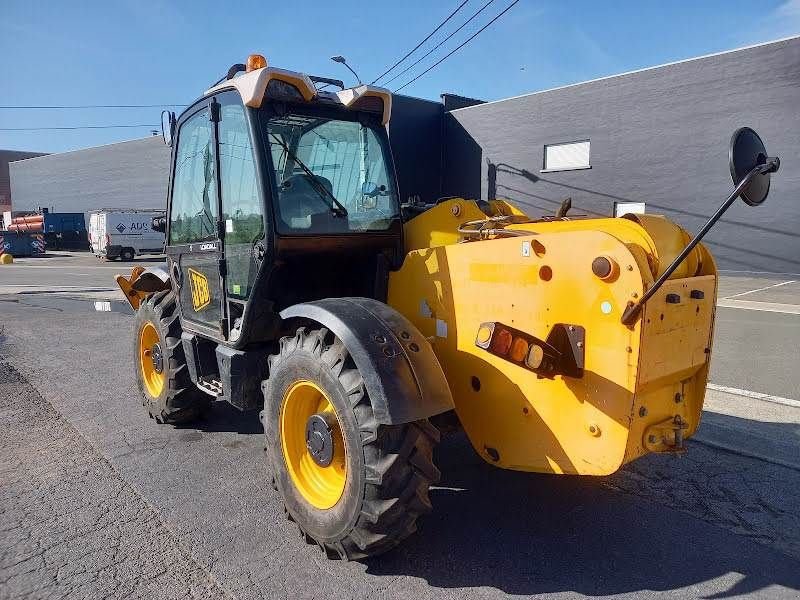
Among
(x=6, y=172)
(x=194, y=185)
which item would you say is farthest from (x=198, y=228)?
(x=6, y=172)

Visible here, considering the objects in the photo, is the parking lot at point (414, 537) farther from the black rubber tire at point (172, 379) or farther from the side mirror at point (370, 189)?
the side mirror at point (370, 189)

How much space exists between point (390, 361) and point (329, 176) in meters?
1.51

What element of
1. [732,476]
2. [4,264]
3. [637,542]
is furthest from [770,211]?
[4,264]

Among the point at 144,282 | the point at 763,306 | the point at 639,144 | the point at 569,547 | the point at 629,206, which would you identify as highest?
the point at 639,144

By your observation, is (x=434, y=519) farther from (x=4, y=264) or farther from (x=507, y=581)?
(x=4, y=264)

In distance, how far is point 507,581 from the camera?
9.14 ft

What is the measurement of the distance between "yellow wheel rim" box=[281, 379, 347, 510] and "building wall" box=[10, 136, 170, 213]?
1254 inches

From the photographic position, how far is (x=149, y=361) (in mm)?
5223

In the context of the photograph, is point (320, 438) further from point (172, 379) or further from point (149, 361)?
point (149, 361)

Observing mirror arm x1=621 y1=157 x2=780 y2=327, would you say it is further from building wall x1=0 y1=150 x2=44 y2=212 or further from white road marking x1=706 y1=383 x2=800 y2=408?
building wall x1=0 y1=150 x2=44 y2=212

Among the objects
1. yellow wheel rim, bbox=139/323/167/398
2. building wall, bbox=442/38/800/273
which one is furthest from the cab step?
building wall, bbox=442/38/800/273

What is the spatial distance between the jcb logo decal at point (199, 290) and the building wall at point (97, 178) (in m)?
30.4

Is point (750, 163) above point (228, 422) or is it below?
above

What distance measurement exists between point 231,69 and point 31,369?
4.75m
